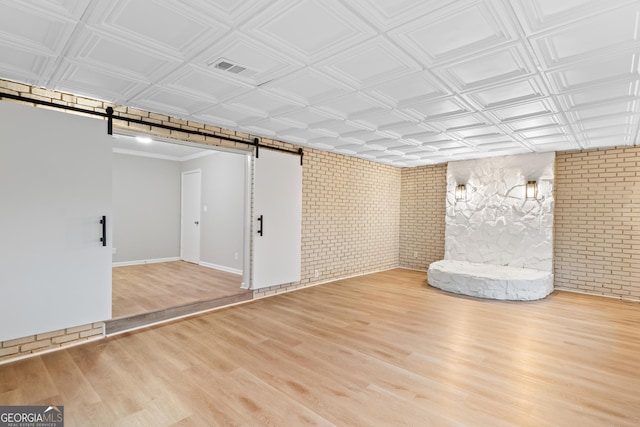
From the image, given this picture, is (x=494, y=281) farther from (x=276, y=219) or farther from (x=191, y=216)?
(x=191, y=216)

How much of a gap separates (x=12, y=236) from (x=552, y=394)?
190 inches

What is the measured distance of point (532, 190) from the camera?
585 centimetres

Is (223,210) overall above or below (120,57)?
below

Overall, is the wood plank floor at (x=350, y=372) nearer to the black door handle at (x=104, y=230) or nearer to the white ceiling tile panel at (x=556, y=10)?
the black door handle at (x=104, y=230)

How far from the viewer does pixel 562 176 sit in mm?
5875

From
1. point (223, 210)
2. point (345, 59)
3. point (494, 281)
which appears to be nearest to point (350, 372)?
point (345, 59)

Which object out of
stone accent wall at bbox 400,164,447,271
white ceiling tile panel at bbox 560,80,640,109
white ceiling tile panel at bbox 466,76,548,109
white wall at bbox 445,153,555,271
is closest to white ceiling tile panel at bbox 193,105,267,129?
white ceiling tile panel at bbox 466,76,548,109

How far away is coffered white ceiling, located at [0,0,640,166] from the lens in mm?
1882

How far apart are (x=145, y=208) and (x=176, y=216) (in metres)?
0.75

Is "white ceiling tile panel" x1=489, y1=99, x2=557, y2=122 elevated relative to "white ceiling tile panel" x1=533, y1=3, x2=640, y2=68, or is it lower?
lower

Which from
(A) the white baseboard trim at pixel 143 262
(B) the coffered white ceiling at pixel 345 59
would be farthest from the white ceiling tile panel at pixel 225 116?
(A) the white baseboard trim at pixel 143 262

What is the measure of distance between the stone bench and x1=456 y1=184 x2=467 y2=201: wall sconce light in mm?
1550

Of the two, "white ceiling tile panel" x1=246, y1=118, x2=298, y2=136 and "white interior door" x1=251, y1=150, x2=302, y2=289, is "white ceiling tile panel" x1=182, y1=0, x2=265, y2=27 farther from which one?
"white interior door" x1=251, y1=150, x2=302, y2=289

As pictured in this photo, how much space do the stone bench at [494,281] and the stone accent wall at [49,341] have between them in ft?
17.2
